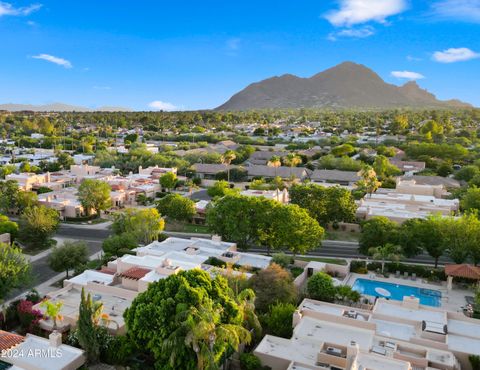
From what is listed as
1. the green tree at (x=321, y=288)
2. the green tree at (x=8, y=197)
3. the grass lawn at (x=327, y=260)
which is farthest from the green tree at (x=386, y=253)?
the green tree at (x=8, y=197)

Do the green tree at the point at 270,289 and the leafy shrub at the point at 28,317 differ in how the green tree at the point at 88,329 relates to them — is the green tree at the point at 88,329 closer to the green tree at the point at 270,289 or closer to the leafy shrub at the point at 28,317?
the leafy shrub at the point at 28,317

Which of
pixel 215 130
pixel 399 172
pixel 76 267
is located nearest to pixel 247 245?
pixel 76 267

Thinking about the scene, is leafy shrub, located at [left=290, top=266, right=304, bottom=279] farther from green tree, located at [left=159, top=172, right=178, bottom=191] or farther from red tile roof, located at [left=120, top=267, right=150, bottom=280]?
green tree, located at [left=159, top=172, right=178, bottom=191]

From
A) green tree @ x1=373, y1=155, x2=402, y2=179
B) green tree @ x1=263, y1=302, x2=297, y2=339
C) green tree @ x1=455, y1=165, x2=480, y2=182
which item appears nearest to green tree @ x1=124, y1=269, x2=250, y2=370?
green tree @ x1=263, y1=302, x2=297, y2=339

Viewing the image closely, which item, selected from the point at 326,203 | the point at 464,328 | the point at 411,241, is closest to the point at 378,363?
the point at 464,328

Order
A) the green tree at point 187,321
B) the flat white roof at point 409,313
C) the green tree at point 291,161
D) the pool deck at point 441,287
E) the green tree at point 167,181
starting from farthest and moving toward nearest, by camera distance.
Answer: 1. the green tree at point 291,161
2. the green tree at point 167,181
3. the pool deck at point 441,287
4. the flat white roof at point 409,313
5. the green tree at point 187,321

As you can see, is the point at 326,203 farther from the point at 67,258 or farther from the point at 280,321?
the point at 67,258
